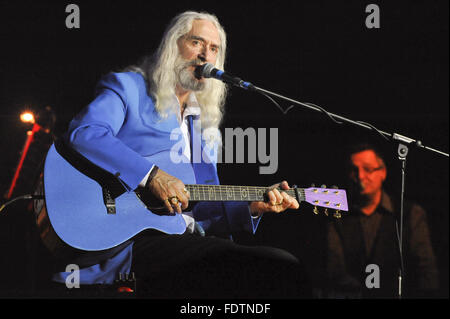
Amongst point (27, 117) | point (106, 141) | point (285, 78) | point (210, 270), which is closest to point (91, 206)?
point (106, 141)

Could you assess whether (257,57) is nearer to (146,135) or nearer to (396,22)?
(396,22)

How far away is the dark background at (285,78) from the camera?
125 inches

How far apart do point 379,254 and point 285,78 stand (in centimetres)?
164

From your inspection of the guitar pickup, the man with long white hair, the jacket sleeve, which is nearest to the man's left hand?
the man with long white hair

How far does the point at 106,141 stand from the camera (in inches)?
91.6

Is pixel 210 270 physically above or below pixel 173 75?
below

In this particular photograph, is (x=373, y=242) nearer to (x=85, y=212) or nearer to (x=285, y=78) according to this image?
(x=285, y=78)

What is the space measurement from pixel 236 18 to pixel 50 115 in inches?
57.2

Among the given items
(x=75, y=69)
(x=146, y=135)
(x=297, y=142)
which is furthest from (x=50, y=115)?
(x=297, y=142)

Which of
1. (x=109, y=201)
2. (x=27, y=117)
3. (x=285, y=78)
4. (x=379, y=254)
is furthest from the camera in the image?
(x=379, y=254)

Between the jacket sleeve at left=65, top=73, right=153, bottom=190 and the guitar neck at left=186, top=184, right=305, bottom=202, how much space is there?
280mm

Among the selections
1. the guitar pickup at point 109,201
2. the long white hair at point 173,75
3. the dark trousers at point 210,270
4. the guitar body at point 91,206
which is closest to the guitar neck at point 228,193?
the guitar body at point 91,206

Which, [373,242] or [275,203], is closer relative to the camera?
[275,203]

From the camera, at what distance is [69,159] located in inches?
90.8
